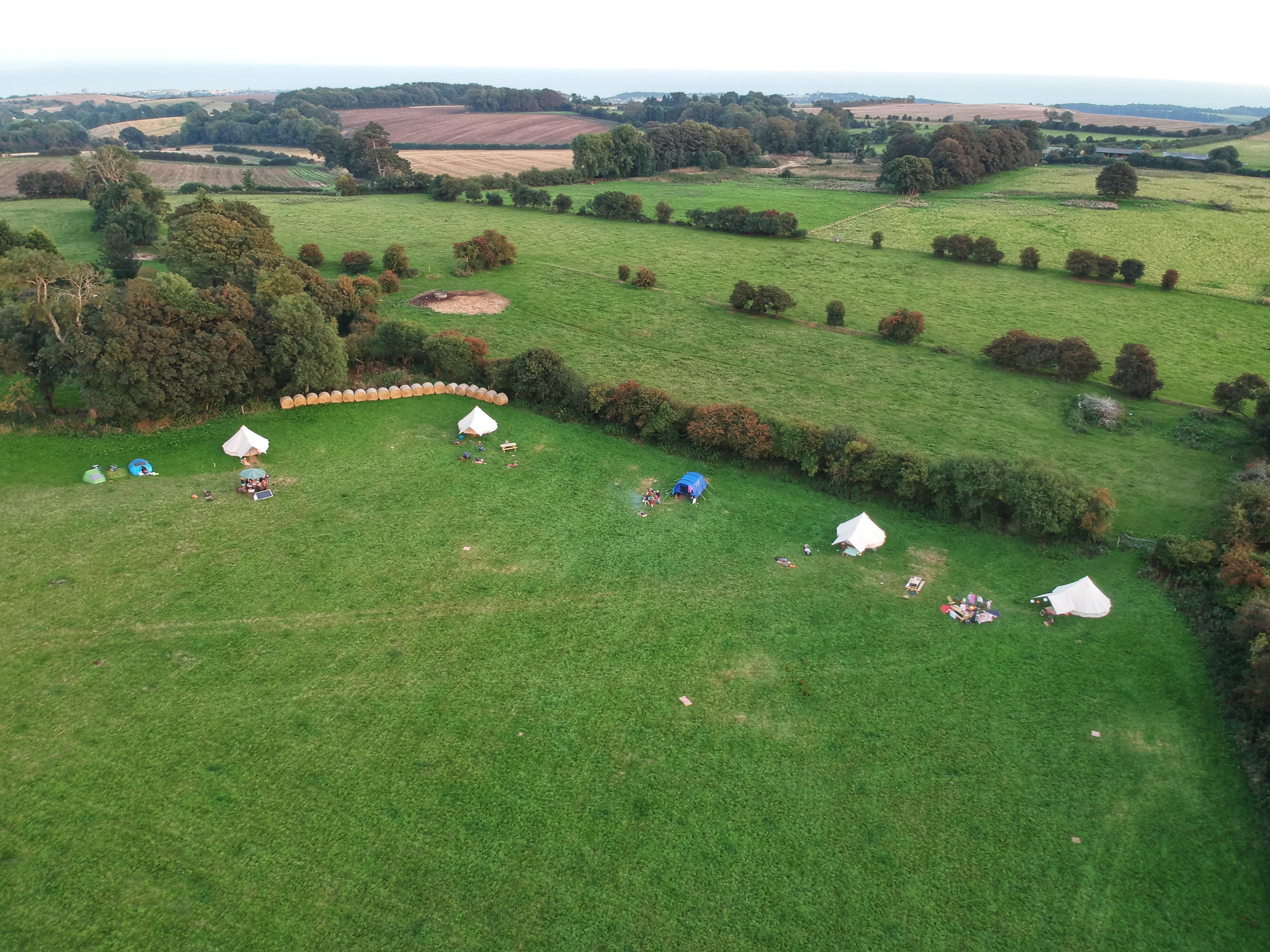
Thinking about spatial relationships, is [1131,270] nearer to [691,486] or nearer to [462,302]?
[691,486]

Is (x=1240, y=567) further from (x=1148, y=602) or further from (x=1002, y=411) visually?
(x=1002, y=411)

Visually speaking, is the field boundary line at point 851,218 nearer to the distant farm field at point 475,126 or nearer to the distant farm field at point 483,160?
the distant farm field at point 483,160

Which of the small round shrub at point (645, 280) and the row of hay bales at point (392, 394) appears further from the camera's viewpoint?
the small round shrub at point (645, 280)

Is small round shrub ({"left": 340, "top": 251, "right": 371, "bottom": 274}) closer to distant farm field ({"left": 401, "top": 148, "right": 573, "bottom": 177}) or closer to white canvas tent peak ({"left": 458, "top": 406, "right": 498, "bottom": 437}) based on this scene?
white canvas tent peak ({"left": 458, "top": 406, "right": 498, "bottom": 437})

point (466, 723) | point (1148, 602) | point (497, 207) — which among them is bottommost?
point (466, 723)

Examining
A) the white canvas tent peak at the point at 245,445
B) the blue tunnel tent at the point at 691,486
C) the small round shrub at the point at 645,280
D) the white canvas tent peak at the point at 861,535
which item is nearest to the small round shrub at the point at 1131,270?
the small round shrub at the point at 645,280

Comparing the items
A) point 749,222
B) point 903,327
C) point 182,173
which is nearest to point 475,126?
point 182,173

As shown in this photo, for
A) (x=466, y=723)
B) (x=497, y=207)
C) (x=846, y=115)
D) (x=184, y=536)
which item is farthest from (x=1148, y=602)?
(x=846, y=115)
